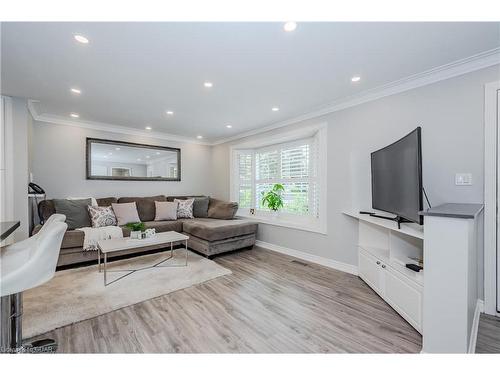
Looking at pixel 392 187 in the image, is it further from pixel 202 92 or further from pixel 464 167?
pixel 202 92

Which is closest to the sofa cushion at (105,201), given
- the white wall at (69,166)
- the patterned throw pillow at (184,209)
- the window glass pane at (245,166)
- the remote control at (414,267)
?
the white wall at (69,166)

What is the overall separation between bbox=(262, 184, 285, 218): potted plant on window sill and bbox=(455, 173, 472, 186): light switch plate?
2462 millimetres

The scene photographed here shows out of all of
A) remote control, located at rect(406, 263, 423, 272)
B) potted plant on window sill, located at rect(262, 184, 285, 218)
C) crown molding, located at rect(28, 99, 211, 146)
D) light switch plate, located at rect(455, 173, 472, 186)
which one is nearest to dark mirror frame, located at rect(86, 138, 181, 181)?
crown molding, located at rect(28, 99, 211, 146)

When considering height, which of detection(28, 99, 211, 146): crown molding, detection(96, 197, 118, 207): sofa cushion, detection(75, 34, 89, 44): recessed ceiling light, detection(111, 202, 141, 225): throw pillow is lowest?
detection(111, 202, 141, 225): throw pillow

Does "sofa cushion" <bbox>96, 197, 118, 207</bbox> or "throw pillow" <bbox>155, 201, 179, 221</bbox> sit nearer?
"sofa cushion" <bbox>96, 197, 118, 207</bbox>

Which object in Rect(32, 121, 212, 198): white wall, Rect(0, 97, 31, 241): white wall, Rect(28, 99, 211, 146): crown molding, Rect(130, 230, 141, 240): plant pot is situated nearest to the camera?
Rect(0, 97, 31, 241): white wall

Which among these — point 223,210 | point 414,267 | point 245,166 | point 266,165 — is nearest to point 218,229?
point 223,210

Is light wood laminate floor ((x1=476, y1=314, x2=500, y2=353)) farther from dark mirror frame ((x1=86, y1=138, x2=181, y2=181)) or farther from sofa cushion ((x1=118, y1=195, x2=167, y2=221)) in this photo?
dark mirror frame ((x1=86, y1=138, x2=181, y2=181))

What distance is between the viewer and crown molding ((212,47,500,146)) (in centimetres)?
→ 201

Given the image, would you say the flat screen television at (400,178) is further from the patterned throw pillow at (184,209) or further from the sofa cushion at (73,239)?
the sofa cushion at (73,239)

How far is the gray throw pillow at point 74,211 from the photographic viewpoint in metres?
3.38

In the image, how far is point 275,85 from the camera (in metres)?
2.58

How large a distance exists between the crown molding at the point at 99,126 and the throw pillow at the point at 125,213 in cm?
150
